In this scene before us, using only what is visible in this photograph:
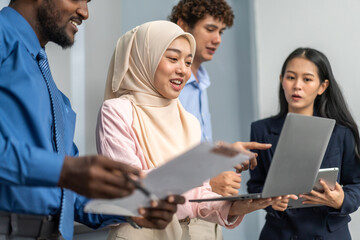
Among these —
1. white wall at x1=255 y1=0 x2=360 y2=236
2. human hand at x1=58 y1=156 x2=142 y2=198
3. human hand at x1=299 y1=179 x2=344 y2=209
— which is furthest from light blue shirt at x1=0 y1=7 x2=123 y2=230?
white wall at x1=255 y1=0 x2=360 y2=236

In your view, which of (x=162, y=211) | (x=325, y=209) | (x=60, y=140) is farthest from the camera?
(x=325, y=209)

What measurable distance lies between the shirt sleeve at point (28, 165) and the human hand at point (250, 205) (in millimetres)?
840

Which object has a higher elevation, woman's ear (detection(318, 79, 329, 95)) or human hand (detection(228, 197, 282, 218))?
woman's ear (detection(318, 79, 329, 95))

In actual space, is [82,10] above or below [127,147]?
above

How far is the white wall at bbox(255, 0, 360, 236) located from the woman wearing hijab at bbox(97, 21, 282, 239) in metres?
1.58

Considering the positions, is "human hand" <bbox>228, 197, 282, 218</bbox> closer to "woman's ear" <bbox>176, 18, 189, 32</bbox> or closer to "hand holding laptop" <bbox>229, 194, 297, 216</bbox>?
"hand holding laptop" <bbox>229, 194, 297, 216</bbox>

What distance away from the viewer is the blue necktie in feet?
4.54

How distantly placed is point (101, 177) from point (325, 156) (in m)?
1.83

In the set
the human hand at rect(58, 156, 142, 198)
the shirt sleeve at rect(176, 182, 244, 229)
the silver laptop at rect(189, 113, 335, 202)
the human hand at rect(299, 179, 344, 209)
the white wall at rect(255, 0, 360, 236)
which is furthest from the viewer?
the white wall at rect(255, 0, 360, 236)

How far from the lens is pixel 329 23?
3.31m

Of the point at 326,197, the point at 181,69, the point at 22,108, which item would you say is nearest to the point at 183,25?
the point at 181,69

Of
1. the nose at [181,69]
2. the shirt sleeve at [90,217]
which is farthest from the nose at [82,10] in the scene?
the shirt sleeve at [90,217]

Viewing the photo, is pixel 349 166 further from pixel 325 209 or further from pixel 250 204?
pixel 250 204

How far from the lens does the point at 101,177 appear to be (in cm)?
97
